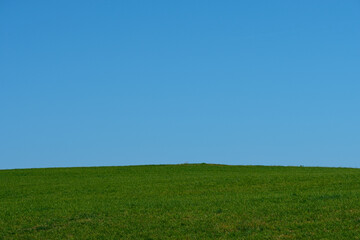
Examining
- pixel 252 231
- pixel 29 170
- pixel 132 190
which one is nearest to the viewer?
pixel 252 231

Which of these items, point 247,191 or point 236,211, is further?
point 247,191

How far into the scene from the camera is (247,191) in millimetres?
19344

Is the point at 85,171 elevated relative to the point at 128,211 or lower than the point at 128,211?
elevated

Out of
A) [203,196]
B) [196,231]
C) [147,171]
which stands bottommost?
[196,231]

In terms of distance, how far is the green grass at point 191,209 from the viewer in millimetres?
12655

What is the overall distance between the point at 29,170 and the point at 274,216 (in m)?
26.8

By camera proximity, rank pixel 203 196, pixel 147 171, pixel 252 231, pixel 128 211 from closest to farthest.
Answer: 1. pixel 252 231
2. pixel 128 211
3. pixel 203 196
4. pixel 147 171

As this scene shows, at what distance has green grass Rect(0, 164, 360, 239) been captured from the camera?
12655 millimetres

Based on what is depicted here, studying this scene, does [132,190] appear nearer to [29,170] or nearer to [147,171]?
[147,171]

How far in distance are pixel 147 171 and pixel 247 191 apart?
1449 centimetres

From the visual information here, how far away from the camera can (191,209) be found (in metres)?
Result: 15.3

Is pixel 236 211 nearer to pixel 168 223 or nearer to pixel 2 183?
pixel 168 223

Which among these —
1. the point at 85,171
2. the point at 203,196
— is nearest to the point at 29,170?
the point at 85,171

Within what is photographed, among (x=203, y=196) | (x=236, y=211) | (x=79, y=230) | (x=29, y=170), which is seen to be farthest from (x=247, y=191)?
(x=29, y=170)
